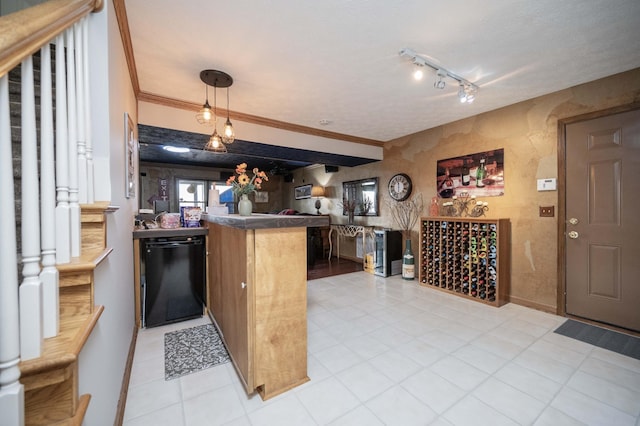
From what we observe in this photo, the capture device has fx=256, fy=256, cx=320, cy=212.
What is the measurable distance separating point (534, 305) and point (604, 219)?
3.99 ft

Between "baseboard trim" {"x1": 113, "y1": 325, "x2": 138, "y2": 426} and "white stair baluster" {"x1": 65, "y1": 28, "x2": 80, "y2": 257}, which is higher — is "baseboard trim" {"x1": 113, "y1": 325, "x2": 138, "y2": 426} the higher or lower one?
the lower one

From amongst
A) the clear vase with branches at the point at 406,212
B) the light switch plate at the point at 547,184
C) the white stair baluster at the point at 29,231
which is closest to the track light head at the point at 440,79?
the light switch plate at the point at 547,184

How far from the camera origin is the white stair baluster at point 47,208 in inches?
29.3

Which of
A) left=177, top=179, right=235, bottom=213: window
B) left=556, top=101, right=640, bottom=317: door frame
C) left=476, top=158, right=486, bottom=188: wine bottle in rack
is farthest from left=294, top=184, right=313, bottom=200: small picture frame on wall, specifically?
left=556, top=101, right=640, bottom=317: door frame

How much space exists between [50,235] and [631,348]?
4.05m

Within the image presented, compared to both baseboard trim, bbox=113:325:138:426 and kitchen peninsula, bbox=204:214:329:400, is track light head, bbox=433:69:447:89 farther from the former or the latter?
baseboard trim, bbox=113:325:138:426

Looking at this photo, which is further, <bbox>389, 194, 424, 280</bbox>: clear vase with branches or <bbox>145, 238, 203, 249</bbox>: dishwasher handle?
<bbox>389, 194, 424, 280</bbox>: clear vase with branches

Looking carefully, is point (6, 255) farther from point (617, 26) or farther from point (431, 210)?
point (431, 210)

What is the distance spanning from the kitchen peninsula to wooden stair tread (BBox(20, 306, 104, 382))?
831 mm

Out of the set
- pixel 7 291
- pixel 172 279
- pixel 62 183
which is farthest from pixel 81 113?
pixel 172 279

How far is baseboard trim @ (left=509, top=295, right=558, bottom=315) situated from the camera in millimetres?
3008

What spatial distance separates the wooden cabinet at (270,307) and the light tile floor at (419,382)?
140 mm

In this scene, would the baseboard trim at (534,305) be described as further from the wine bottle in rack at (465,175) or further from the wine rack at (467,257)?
the wine bottle in rack at (465,175)

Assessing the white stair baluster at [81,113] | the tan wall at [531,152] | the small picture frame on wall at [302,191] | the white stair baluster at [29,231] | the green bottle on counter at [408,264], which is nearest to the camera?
the white stair baluster at [29,231]
